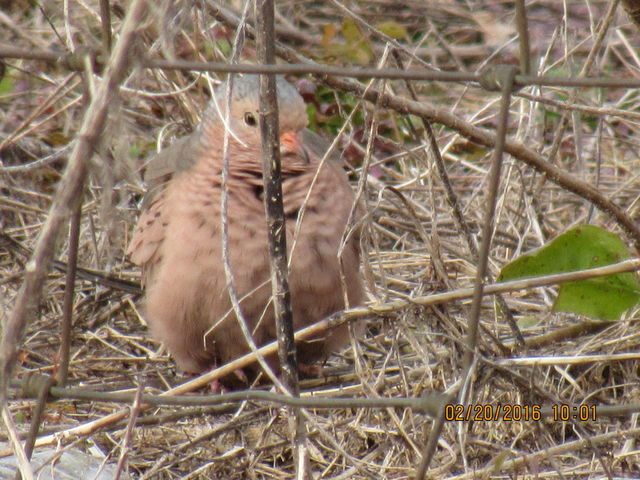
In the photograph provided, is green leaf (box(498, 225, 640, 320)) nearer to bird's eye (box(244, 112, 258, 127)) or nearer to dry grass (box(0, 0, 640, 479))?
dry grass (box(0, 0, 640, 479))

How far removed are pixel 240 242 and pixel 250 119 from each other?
0.56 meters

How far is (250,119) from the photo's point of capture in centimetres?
327

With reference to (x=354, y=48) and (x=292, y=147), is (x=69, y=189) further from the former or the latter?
(x=354, y=48)

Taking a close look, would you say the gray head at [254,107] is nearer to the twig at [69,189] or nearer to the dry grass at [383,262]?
the dry grass at [383,262]

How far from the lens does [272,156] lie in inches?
96.0

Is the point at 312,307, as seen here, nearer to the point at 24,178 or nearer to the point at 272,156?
the point at 272,156

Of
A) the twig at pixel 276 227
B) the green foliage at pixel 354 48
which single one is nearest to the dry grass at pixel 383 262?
the green foliage at pixel 354 48

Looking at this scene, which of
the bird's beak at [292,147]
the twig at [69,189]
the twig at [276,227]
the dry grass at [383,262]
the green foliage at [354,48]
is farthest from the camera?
the green foliage at [354,48]

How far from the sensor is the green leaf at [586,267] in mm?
2756

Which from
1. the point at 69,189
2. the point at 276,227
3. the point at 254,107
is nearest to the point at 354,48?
the point at 254,107

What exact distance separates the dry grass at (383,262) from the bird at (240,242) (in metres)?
0.19

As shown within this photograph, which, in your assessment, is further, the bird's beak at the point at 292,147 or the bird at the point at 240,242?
the bird's beak at the point at 292,147

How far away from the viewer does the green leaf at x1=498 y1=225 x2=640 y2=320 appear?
2.76 meters

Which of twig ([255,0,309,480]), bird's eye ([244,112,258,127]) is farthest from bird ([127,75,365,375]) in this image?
twig ([255,0,309,480])
